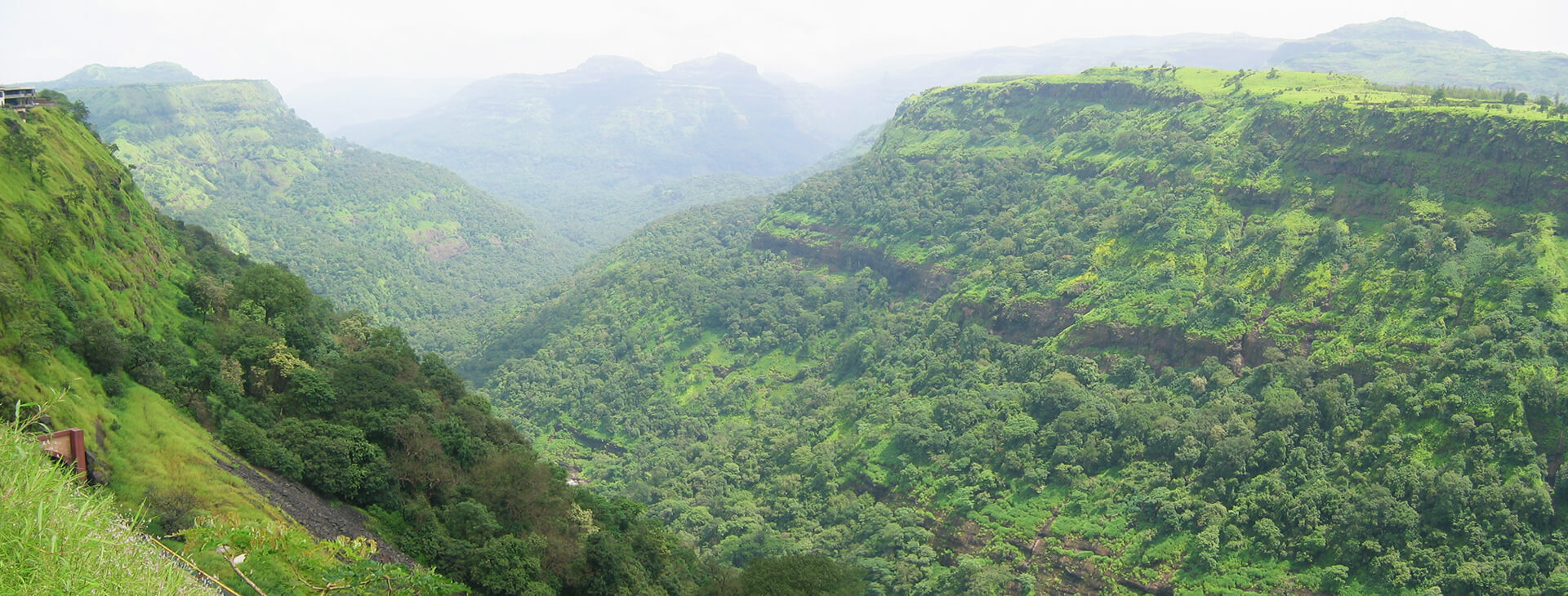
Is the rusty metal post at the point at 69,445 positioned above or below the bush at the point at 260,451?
A: above

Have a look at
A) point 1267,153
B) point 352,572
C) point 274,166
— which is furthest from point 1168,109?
point 274,166

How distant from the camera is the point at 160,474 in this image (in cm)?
2547

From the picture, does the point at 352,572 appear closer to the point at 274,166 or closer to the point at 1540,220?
the point at 1540,220

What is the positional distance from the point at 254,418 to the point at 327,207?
133573 mm

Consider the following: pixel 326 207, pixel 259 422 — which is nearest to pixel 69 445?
pixel 259 422

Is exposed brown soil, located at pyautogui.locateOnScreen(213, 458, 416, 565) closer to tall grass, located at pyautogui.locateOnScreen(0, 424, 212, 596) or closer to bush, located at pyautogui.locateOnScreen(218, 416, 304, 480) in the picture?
bush, located at pyautogui.locateOnScreen(218, 416, 304, 480)

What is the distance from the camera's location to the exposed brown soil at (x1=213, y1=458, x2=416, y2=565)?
28219 millimetres

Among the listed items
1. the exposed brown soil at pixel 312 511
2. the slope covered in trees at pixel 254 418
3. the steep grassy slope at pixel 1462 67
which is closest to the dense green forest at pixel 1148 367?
the slope covered in trees at pixel 254 418

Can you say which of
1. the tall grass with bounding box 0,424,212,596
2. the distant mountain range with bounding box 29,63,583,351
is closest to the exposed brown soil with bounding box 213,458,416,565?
the tall grass with bounding box 0,424,212,596

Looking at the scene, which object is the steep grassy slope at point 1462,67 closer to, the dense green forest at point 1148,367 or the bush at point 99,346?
the dense green forest at point 1148,367

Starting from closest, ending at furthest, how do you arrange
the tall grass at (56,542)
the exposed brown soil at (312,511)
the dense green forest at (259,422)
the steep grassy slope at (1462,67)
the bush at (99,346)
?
the tall grass at (56,542), the dense green forest at (259,422), the exposed brown soil at (312,511), the bush at (99,346), the steep grassy slope at (1462,67)

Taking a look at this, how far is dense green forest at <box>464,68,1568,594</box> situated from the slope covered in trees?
20430 millimetres

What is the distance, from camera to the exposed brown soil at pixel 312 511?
92.6 ft

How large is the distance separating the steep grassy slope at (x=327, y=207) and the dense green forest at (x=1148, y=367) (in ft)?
126
